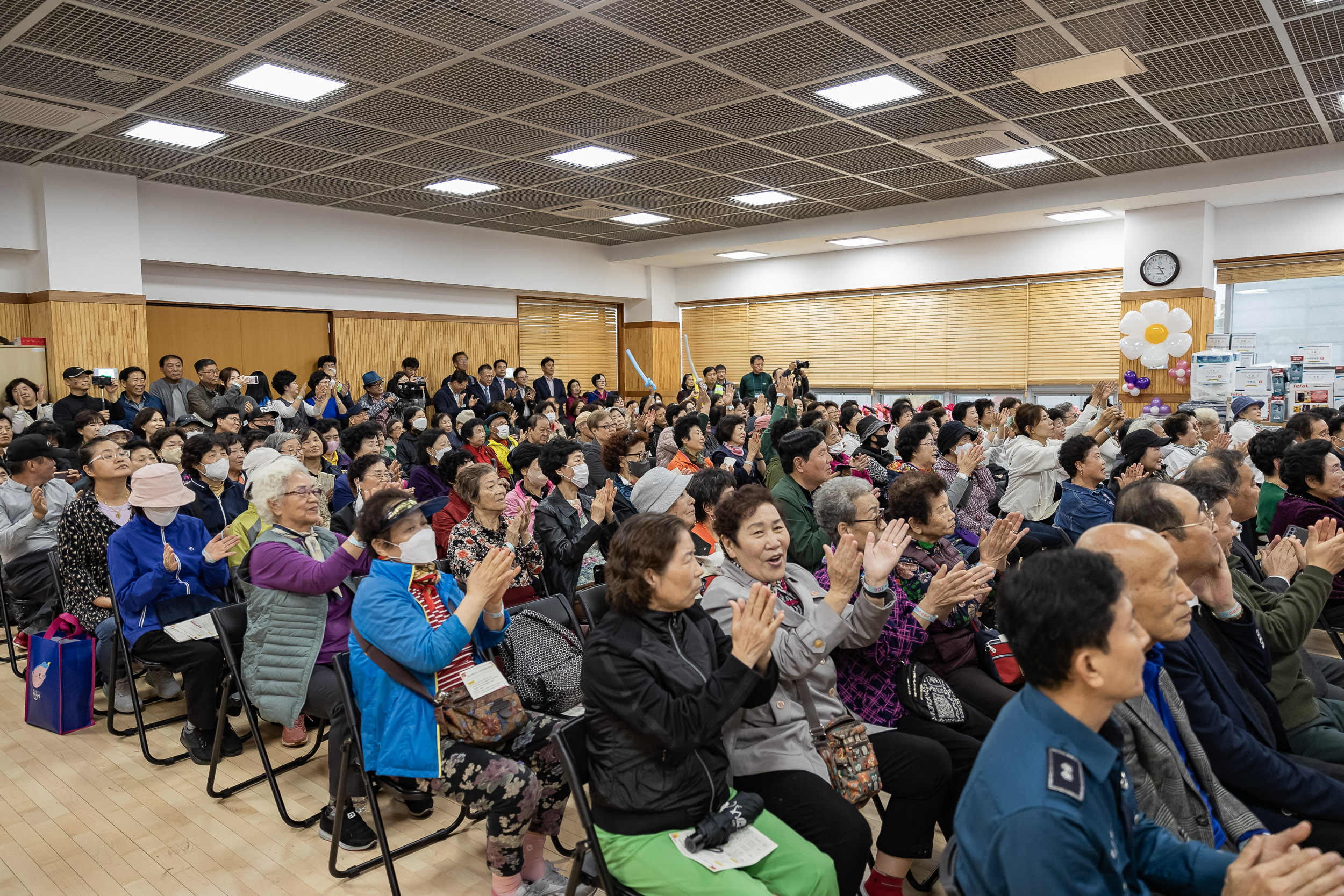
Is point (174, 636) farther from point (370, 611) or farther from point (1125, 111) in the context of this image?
point (1125, 111)

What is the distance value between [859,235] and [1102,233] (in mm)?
3209

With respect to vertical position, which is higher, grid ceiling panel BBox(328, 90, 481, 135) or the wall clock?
grid ceiling panel BBox(328, 90, 481, 135)

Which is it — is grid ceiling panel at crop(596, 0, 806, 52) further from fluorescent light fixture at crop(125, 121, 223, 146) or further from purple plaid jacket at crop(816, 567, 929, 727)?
fluorescent light fixture at crop(125, 121, 223, 146)

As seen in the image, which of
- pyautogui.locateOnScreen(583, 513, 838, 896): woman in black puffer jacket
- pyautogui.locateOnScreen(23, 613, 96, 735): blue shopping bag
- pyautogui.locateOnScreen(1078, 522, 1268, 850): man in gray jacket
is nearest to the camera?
pyautogui.locateOnScreen(1078, 522, 1268, 850): man in gray jacket

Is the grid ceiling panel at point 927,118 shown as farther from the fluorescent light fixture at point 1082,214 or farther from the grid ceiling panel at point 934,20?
the fluorescent light fixture at point 1082,214

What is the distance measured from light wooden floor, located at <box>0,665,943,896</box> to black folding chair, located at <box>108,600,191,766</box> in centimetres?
6

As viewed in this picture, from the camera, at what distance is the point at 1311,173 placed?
28.0ft

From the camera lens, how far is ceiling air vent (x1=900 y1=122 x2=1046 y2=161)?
7.67 m

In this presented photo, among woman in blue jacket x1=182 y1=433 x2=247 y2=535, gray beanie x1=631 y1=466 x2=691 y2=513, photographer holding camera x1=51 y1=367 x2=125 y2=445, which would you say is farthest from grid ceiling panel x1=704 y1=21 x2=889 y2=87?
photographer holding camera x1=51 y1=367 x2=125 y2=445

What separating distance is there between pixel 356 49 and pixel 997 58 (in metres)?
4.47

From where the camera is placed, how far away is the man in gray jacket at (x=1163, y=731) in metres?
1.84

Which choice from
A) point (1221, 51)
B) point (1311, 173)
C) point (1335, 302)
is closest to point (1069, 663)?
point (1221, 51)

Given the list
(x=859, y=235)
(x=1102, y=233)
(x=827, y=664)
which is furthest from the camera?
(x=859, y=235)

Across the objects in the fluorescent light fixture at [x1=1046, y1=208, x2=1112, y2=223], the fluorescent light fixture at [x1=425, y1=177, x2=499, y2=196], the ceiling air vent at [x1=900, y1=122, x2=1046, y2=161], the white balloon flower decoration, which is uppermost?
the fluorescent light fixture at [x1=425, y1=177, x2=499, y2=196]
